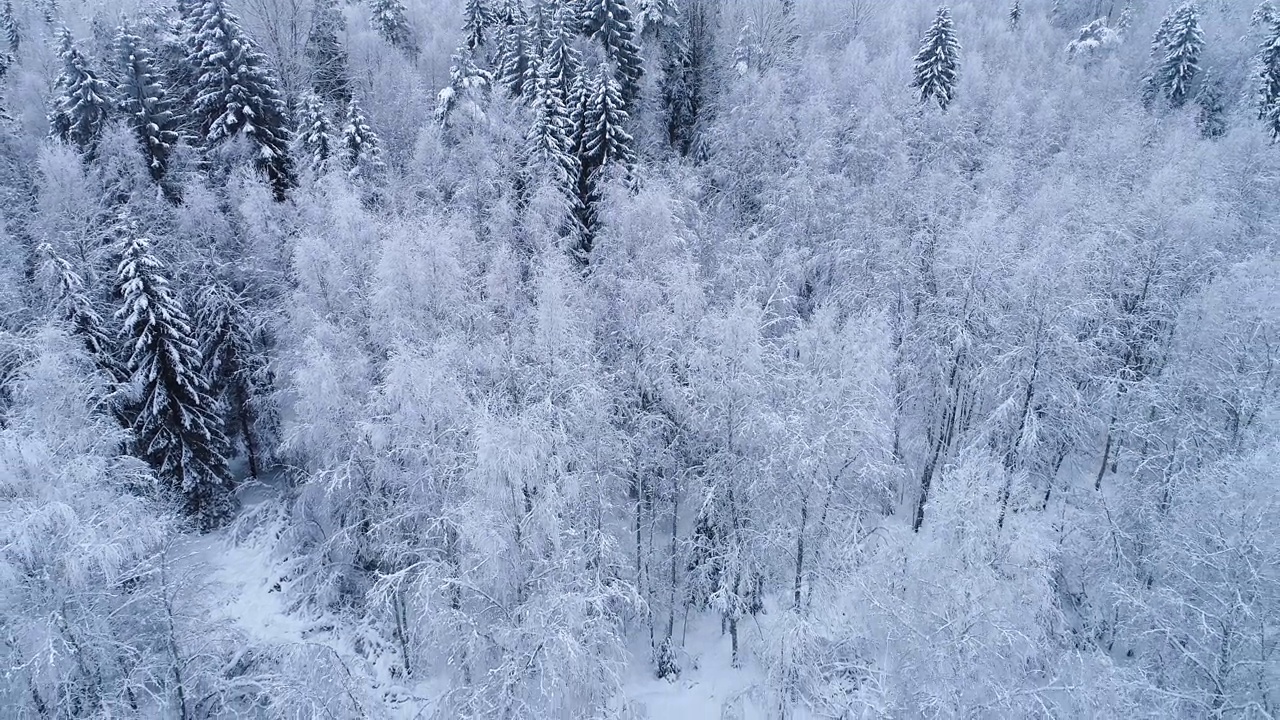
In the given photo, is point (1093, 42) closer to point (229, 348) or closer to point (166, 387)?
point (229, 348)

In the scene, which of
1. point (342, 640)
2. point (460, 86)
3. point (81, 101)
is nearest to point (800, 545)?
point (342, 640)

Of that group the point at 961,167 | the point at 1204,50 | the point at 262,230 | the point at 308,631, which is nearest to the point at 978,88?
the point at 961,167

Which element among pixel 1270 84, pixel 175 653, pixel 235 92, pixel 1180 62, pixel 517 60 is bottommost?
pixel 175 653

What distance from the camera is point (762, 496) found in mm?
18172

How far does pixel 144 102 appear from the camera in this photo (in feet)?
94.2

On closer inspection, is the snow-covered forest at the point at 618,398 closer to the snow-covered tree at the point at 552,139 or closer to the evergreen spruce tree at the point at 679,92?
the snow-covered tree at the point at 552,139

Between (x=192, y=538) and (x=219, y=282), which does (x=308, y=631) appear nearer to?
(x=192, y=538)

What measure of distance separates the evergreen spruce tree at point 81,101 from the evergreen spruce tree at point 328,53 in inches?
435

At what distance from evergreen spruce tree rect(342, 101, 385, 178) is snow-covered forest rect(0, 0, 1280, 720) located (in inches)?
12.6

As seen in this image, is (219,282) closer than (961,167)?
Yes

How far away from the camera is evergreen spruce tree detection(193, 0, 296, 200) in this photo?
1147 inches

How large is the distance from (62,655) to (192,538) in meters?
11.1

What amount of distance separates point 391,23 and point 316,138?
62.3ft

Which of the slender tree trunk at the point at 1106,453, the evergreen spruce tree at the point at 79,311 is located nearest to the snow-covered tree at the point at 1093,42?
the slender tree trunk at the point at 1106,453
